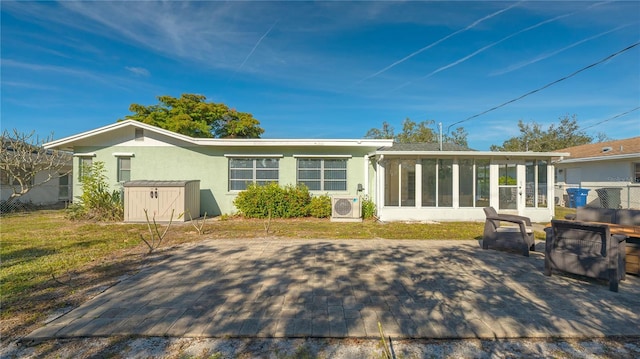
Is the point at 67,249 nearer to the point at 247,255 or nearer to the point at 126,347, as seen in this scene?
the point at 247,255

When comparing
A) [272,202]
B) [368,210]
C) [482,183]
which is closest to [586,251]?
[482,183]

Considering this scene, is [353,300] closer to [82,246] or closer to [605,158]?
[82,246]

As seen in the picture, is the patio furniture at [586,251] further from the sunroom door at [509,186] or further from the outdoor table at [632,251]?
the sunroom door at [509,186]

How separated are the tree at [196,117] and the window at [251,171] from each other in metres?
14.4

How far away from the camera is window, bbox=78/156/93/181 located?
1050cm

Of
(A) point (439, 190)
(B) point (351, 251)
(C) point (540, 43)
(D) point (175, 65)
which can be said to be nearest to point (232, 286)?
(B) point (351, 251)

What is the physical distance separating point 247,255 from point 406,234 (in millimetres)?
4133

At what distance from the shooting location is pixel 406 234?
7.09 metres

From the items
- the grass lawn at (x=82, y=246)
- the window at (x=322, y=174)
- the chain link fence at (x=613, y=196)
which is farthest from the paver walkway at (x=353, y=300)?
the chain link fence at (x=613, y=196)

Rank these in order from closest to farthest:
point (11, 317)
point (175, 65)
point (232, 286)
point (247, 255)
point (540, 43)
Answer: point (11, 317)
point (232, 286)
point (247, 255)
point (540, 43)
point (175, 65)

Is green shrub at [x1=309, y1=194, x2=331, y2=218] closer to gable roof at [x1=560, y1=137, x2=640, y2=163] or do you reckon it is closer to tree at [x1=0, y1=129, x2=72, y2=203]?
tree at [x1=0, y1=129, x2=72, y2=203]

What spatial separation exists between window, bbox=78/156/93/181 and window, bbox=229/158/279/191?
5.48 metres

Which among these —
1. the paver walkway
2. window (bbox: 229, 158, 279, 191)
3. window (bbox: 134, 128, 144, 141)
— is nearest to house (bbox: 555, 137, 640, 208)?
the paver walkway

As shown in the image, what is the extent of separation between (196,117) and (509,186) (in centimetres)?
2404
